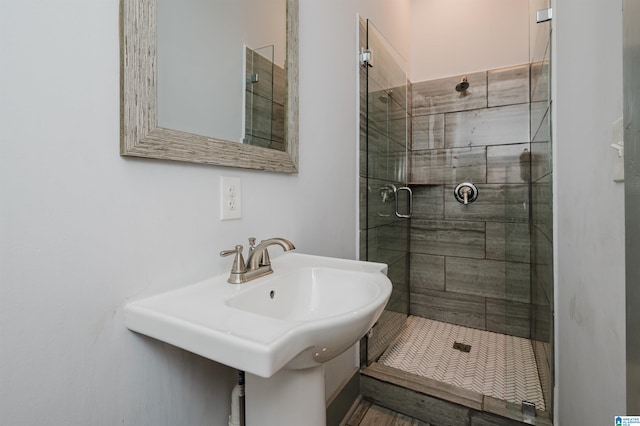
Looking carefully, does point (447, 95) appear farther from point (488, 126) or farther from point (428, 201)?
point (428, 201)

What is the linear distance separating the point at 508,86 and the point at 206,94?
235cm

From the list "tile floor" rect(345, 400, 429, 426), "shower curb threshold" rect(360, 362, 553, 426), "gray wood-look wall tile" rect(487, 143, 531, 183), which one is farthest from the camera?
"gray wood-look wall tile" rect(487, 143, 531, 183)

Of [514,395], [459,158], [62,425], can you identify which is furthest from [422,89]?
[62,425]

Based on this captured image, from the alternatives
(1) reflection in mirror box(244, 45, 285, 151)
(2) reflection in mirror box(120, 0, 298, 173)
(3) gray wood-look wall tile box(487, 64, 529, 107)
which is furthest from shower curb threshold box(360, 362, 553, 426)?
(3) gray wood-look wall tile box(487, 64, 529, 107)

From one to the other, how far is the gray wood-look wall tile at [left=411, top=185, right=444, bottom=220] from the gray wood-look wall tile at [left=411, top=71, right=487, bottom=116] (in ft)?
2.13

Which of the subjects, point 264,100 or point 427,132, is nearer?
point 264,100

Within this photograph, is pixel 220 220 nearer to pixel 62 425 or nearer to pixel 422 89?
pixel 62 425

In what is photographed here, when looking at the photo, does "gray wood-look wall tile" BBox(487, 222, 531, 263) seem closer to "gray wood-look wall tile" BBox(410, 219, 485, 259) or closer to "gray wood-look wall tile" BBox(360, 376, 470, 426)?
"gray wood-look wall tile" BBox(410, 219, 485, 259)

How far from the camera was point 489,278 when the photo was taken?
2461 mm

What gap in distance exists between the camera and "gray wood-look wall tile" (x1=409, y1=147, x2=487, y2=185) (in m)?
2.46

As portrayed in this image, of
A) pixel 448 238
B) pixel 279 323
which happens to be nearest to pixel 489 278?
pixel 448 238

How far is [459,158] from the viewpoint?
252 centimetres

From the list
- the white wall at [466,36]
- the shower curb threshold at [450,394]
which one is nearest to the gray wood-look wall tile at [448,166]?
the white wall at [466,36]

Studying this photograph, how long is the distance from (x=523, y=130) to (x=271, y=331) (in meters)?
2.49
